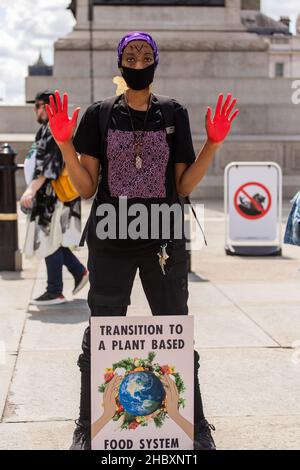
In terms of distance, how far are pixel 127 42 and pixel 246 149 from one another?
1464 cm

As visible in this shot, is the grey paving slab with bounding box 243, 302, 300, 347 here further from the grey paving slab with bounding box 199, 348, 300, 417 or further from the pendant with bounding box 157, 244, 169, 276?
the pendant with bounding box 157, 244, 169, 276

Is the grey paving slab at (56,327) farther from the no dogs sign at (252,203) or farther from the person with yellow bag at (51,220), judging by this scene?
the no dogs sign at (252,203)

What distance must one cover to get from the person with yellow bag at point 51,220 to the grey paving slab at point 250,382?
2.13 m

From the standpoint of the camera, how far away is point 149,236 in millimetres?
4090

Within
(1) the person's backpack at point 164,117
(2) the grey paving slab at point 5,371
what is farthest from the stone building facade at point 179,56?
(1) the person's backpack at point 164,117

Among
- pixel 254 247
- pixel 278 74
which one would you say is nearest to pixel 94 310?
pixel 254 247

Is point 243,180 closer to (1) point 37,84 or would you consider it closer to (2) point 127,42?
(2) point 127,42

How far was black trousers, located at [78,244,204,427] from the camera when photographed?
13.4 feet

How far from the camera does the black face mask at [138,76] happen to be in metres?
3.93

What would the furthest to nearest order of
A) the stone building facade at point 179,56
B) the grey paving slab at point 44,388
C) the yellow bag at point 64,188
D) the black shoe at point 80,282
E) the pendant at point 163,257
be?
the stone building facade at point 179,56 < the black shoe at point 80,282 < the yellow bag at point 64,188 < the grey paving slab at point 44,388 < the pendant at point 163,257

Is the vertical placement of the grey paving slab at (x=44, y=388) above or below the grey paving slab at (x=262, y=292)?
above

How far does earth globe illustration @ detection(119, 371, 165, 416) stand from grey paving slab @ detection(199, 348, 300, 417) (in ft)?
3.63

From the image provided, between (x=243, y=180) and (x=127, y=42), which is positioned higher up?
(x=127, y=42)
